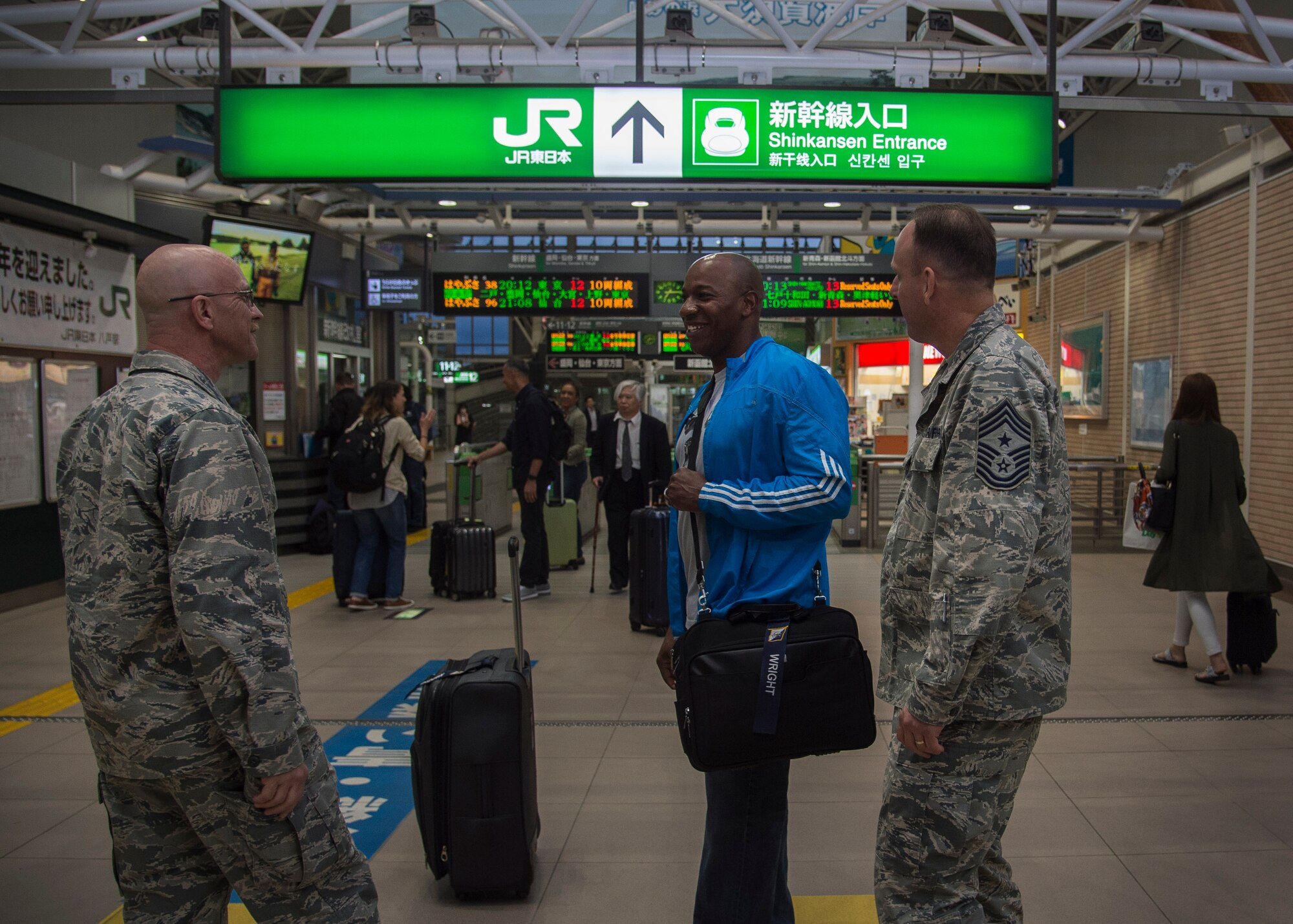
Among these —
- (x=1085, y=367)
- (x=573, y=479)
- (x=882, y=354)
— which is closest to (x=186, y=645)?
(x=573, y=479)

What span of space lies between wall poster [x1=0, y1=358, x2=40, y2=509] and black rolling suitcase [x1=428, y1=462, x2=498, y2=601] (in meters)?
3.20

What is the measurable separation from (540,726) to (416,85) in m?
3.36

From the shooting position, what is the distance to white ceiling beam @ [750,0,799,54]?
589 centimetres

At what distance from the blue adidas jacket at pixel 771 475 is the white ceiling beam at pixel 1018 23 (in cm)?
494

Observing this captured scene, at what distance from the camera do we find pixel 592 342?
15.2m

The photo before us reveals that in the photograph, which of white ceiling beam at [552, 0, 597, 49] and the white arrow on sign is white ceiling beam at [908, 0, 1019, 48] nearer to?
white ceiling beam at [552, 0, 597, 49]

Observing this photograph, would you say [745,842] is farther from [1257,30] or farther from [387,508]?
[1257,30]

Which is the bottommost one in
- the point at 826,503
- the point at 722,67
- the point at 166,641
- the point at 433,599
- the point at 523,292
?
the point at 433,599

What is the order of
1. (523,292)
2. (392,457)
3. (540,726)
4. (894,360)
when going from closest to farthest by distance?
(540,726)
(392,457)
(523,292)
(894,360)

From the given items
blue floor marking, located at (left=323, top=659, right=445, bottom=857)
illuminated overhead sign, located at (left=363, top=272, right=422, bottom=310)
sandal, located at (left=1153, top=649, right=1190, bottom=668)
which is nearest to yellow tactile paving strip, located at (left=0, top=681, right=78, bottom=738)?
blue floor marking, located at (left=323, top=659, right=445, bottom=857)

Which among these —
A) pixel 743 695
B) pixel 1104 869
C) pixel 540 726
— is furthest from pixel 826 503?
pixel 540 726

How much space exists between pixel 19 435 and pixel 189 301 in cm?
674

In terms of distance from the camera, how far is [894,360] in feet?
69.6

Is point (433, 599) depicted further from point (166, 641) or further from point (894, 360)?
point (894, 360)
